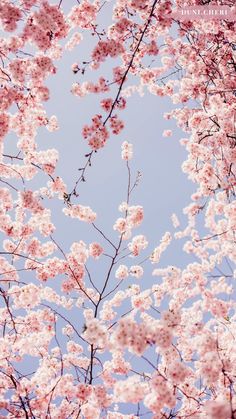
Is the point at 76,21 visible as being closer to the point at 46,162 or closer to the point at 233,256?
the point at 46,162

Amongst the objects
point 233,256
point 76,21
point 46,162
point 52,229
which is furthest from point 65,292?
point 76,21

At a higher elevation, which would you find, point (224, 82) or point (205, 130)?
point (224, 82)

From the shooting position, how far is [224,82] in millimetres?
8734

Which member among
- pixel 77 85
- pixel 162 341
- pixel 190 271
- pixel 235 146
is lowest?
pixel 162 341

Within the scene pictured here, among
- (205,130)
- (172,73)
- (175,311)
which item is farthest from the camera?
(172,73)

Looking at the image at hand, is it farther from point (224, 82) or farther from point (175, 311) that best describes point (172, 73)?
point (175, 311)

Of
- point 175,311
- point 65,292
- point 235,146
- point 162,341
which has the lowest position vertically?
point 162,341

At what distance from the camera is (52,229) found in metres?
8.48

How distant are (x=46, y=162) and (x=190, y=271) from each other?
4.45 m

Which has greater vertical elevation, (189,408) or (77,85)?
(77,85)

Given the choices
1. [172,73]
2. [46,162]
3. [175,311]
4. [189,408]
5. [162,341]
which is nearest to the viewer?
[162,341]

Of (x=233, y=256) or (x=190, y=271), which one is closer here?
(x=233, y=256)

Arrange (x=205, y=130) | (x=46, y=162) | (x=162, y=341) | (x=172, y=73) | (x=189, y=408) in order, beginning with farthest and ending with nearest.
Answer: (x=172, y=73)
(x=205, y=130)
(x=46, y=162)
(x=189, y=408)
(x=162, y=341)

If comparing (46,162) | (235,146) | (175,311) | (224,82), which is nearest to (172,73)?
(224,82)
